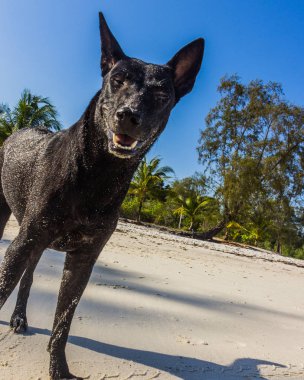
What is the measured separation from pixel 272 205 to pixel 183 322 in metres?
30.2

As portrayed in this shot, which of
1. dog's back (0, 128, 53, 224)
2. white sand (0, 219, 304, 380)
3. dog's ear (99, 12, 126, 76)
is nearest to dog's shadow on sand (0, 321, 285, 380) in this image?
white sand (0, 219, 304, 380)

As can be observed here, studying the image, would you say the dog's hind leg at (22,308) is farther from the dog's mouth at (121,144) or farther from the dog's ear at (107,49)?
the dog's ear at (107,49)

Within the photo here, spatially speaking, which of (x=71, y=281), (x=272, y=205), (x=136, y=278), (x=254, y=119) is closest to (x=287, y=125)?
(x=254, y=119)

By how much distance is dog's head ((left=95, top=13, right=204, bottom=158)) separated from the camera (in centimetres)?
207

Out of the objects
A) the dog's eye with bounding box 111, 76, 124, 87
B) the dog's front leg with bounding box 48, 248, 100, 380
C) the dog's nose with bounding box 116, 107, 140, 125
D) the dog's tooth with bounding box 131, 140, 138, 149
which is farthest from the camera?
the dog's front leg with bounding box 48, 248, 100, 380

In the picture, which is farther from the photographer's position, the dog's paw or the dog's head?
the dog's paw

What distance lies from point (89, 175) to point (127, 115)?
0.48 meters

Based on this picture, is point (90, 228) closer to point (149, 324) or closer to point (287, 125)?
point (149, 324)

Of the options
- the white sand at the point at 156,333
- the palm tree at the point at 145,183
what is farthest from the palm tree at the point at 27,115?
the white sand at the point at 156,333

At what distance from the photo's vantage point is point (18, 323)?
116 inches

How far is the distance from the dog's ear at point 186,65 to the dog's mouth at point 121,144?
2.75 ft

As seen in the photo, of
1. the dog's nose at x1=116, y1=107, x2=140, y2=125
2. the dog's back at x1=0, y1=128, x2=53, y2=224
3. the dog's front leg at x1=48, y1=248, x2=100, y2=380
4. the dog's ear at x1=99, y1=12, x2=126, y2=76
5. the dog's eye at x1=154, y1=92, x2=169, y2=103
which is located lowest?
the dog's front leg at x1=48, y1=248, x2=100, y2=380

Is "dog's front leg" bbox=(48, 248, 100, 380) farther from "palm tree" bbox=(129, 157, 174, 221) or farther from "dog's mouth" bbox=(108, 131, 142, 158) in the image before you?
"palm tree" bbox=(129, 157, 174, 221)

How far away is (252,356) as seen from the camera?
3189 millimetres
